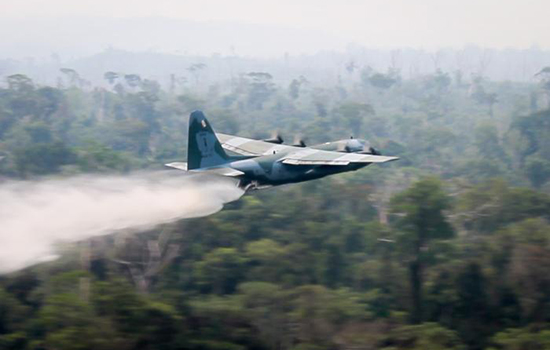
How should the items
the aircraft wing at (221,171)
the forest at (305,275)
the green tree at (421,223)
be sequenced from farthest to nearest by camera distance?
the green tree at (421,223) < the forest at (305,275) < the aircraft wing at (221,171)

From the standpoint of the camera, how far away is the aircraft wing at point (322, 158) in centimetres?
4038

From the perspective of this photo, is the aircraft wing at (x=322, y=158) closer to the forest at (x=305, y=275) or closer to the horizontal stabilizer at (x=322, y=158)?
the horizontal stabilizer at (x=322, y=158)

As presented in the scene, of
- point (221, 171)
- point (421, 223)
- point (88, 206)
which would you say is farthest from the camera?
point (421, 223)

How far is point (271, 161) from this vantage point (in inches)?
1647

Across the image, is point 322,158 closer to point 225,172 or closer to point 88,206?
point 225,172

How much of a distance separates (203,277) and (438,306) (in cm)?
1577

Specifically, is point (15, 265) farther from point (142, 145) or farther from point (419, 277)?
point (142, 145)

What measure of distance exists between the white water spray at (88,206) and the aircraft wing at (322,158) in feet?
10.7

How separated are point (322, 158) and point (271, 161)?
256 centimetres

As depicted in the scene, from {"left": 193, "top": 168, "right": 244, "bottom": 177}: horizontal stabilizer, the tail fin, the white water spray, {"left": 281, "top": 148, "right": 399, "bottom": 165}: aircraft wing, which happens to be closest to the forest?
{"left": 281, "top": 148, "right": 399, "bottom": 165}: aircraft wing

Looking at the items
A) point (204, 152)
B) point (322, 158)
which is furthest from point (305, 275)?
point (322, 158)

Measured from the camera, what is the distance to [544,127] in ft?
387

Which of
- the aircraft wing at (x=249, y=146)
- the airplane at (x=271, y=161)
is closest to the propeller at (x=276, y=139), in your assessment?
the aircraft wing at (x=249, y=146)

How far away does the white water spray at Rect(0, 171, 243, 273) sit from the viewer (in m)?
41.2
